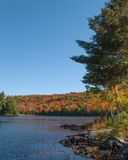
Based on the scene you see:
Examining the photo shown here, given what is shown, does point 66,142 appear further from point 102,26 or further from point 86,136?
point 102,26

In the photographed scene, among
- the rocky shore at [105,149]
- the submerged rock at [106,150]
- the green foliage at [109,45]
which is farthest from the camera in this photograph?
the green foliage at [109,45]

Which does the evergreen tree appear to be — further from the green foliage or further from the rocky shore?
the rocky shore

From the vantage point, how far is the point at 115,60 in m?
37.3

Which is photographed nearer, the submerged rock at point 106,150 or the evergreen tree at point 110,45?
the submerged rock at point 106,150

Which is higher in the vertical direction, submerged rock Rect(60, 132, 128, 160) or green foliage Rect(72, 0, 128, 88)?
green foliage Rect(72, 0, 128, 88)

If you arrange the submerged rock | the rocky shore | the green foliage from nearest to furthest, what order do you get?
1. the rocky shore
2. the submerged rock
3. the green foliage

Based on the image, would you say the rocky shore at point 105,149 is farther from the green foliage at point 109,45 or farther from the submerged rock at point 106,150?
the green foliage at point 109,45

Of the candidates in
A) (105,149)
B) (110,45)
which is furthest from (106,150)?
(110,45)

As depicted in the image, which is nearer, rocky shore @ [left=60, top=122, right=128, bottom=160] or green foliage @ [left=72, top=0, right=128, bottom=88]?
rocky shore @ [left=60, top=122, right=128, bottom=160]

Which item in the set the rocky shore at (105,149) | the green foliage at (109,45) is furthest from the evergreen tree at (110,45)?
the rocky shore at (105,149)

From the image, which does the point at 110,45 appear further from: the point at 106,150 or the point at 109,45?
the point at 106,150

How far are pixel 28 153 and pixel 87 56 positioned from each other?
49.0ft

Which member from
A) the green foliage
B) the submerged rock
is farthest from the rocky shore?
the green foliage

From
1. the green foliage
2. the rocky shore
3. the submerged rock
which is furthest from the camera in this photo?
the green foliage
